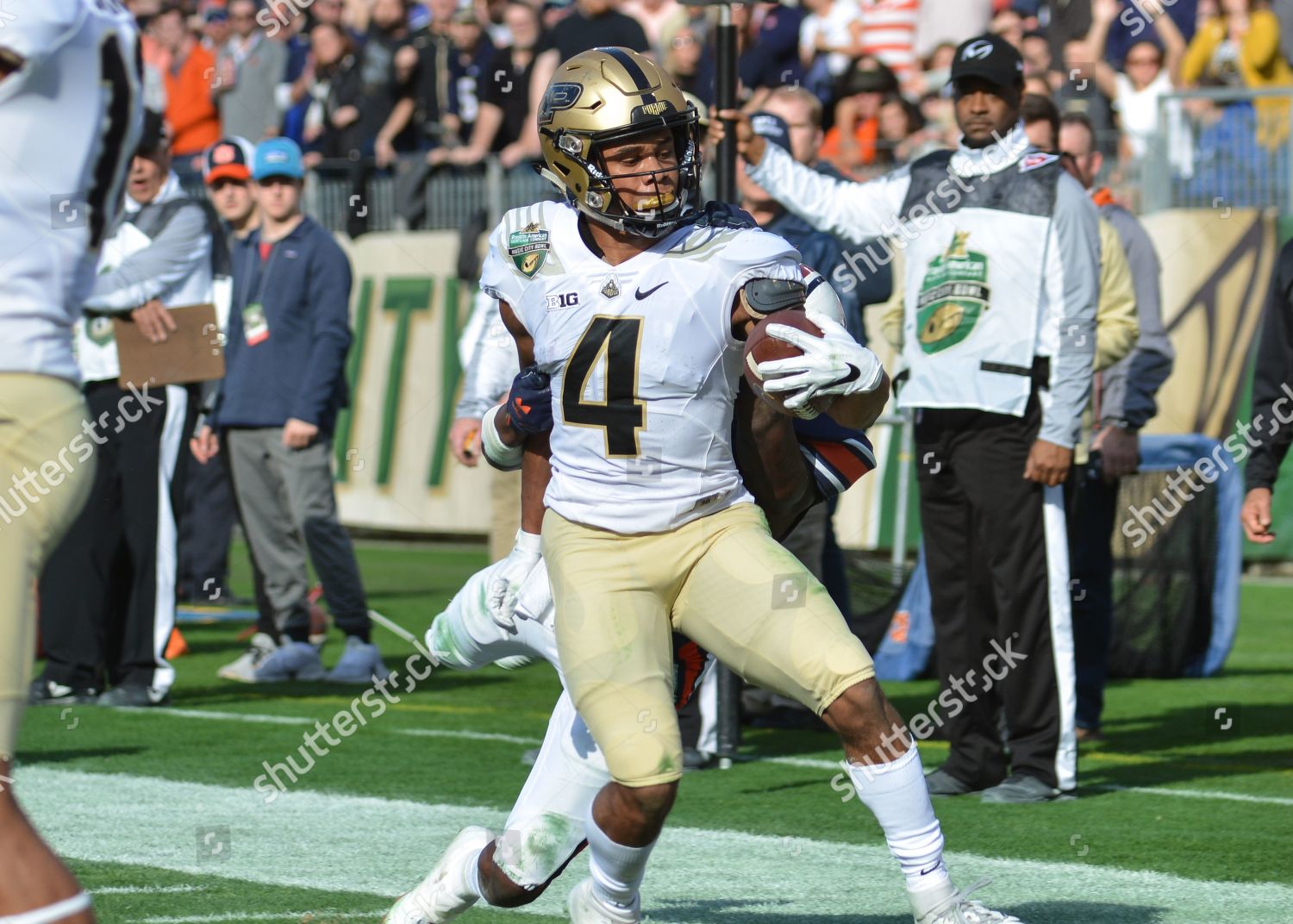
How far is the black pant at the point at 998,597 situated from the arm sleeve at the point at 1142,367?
158 cm

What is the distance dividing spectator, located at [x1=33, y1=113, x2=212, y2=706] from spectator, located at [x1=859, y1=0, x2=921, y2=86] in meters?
8.14

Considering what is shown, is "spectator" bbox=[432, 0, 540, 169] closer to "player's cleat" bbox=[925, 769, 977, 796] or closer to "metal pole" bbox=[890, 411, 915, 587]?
"metal pole" bbox=[890, 411, 915, 587]

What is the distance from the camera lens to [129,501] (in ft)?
29.8

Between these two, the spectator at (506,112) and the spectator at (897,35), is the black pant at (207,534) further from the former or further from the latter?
the spectator at (897,35)

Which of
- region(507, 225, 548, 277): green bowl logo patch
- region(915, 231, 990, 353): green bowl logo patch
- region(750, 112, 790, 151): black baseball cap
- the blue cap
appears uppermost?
region(507, 225, 548, 277): green bowl logo patch

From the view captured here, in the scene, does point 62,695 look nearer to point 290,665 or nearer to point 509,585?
point 290,665

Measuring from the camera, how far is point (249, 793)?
6992mm

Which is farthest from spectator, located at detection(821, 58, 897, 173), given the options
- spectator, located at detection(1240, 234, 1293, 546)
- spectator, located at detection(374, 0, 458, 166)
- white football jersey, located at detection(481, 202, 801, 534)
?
white football jersey, located at detection(481, 202, 801, 534)

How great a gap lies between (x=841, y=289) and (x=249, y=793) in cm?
295

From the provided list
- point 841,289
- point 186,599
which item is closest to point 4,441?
point 841,289

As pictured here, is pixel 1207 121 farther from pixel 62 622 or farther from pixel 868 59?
pixel 62 622

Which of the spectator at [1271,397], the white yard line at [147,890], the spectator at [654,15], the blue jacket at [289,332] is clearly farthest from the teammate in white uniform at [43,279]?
the spectator at [654,15]

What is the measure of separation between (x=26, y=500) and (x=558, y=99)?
1.71 m

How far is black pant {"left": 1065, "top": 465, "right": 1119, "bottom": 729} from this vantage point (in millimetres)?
8391
